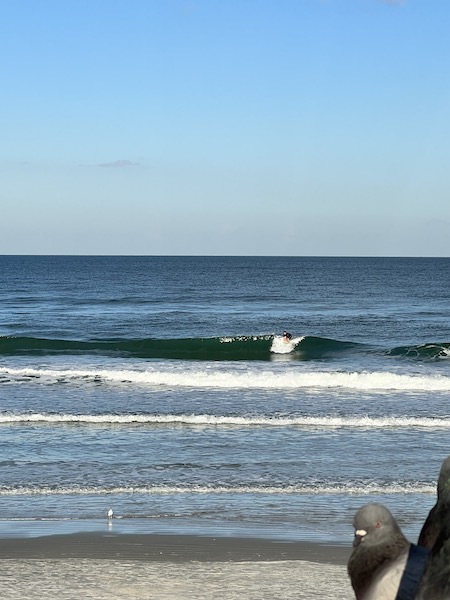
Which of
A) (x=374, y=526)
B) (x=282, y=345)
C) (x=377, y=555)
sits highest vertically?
(x=282, y=345)

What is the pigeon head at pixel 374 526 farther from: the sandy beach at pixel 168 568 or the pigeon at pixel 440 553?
the sandy beach at pixel 168 568

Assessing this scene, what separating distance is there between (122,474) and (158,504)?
72.8 inches

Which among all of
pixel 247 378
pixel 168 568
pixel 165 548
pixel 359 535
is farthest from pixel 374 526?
pixel 247 378

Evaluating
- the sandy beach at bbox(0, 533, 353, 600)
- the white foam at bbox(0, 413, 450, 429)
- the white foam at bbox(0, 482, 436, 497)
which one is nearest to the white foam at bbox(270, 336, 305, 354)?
the white foam at bbox(0, 413, 450, 429)

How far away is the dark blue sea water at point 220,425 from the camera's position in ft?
40.2

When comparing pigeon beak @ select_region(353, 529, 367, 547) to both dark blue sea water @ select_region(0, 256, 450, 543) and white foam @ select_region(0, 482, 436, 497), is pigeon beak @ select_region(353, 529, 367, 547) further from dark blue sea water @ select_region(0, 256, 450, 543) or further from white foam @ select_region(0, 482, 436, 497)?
white foam @ select_region(0, 482, 436, 497)

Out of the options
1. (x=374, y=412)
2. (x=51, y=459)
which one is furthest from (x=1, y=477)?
(x=374, y=412)

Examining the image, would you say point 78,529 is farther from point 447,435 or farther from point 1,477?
point 447,435

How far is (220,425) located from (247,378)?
7.50 meters

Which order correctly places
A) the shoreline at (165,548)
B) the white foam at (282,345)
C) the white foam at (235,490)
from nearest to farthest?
1. the shoreline at (165,548)
2. the white foam at (235,490)
3. the white foam at (282,345)

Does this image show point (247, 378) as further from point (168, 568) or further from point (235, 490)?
point (168, 568)

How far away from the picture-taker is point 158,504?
12484mm

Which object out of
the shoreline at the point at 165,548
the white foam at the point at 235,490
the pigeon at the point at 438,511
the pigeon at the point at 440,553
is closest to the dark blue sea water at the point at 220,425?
the white foam at the point at 235,490

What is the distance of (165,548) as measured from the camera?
34.4 ft
